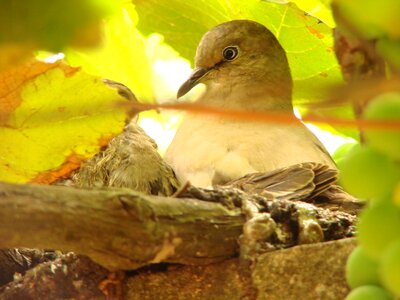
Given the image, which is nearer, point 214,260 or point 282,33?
point 214,260

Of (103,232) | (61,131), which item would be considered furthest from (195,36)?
(103,232)

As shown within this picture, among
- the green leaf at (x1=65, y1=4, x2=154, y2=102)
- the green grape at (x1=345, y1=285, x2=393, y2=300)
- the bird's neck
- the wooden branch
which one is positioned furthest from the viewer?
the bird's neck

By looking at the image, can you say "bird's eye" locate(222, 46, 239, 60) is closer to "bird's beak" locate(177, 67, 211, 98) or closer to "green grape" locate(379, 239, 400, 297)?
"bird's beak" locate(177, 67, 211, 98)

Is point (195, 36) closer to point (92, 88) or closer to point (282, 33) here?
point (282, 33)

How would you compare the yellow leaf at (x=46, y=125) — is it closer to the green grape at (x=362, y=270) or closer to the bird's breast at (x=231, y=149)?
the green grape at (x=362, y=270)

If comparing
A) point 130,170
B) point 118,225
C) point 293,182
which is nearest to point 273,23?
point 293,182

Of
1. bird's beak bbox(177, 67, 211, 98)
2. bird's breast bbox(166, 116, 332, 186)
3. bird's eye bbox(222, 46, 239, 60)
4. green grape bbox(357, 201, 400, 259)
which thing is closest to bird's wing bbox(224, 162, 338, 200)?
bird's breast bbox(166, 116, 332, 186)

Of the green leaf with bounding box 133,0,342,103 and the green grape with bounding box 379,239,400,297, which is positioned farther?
the green leaf with bounding box 133,0,342,103
